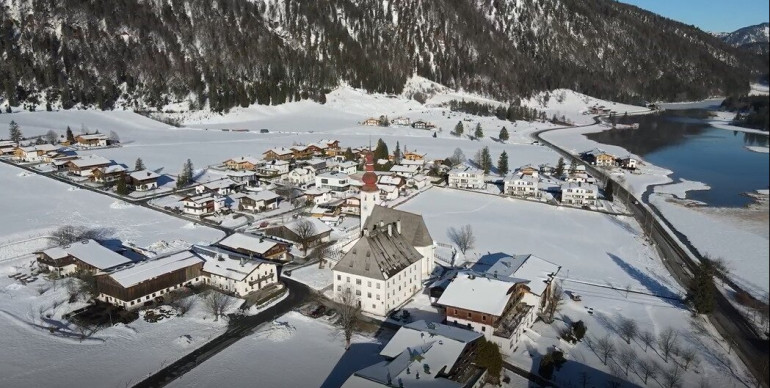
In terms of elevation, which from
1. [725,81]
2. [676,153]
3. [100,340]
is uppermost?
[725,81]

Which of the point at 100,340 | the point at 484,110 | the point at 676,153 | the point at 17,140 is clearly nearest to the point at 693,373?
the point at 100,340

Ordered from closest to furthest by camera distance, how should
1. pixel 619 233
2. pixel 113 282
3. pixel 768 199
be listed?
pixel 768 199 < pixel 113 282 < pixel 619 233

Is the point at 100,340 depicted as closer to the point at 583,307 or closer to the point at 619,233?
the point at 583,307

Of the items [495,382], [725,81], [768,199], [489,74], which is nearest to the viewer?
[768,199]

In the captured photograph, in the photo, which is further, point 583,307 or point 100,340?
point 583,307

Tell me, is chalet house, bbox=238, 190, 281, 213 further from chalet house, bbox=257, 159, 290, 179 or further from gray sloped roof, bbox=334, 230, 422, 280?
gray sloped roof, bbox=334, 230, 422, 280

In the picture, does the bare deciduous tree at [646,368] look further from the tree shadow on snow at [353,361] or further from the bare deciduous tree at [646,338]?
the tree shadow on snow at [353,361]

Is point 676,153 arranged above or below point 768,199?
below

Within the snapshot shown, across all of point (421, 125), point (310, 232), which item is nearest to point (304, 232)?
point (310, 232)
